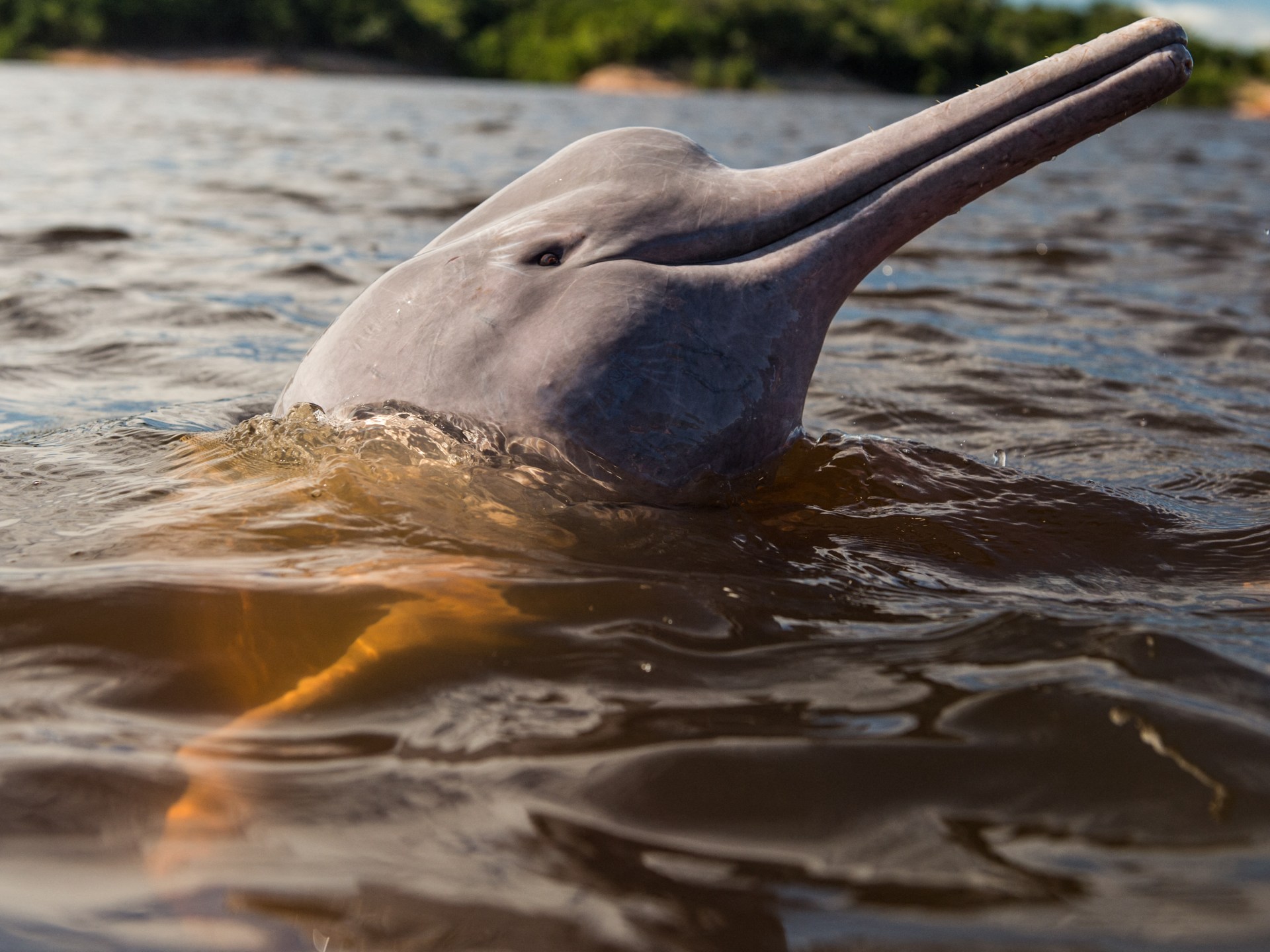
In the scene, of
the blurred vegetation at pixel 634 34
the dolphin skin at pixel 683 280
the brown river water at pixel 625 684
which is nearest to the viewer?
the brown river water at pixel 625 684

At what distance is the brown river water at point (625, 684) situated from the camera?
5.62 feet

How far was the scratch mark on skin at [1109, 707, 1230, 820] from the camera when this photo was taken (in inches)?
76.9

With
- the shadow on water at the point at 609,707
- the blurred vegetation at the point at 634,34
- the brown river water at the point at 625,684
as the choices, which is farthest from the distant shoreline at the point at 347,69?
the shadow on water at the point at 609,707

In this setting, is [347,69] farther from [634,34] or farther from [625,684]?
[625,684]

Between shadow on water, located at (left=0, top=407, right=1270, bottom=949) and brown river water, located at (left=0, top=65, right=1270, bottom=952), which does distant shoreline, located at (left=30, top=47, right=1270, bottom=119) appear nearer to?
brown river water, located at (left=0, top=65, right=1270, bottom=952)

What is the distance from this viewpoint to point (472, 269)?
130 inches

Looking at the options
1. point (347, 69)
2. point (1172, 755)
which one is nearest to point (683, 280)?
point (1172, 755)

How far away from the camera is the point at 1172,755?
2080mm

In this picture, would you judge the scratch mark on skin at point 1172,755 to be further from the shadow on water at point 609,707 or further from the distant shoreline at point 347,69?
the distant shoreline at point 347,69

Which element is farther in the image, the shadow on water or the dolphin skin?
the dolphin skin

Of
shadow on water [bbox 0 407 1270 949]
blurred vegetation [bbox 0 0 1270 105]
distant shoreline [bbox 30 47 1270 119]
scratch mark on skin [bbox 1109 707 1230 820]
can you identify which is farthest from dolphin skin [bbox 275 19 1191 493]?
blurred vegetation [bbox 0 0 1270 105]

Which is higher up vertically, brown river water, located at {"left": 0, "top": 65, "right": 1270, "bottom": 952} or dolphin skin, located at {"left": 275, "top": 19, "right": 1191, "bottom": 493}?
dolphin skin, located at {"left": 275, "top": 19, "right": 1191, "bottom": 493}

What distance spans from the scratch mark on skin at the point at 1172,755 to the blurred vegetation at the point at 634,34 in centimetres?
7665

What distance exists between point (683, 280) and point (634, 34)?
262 ft
